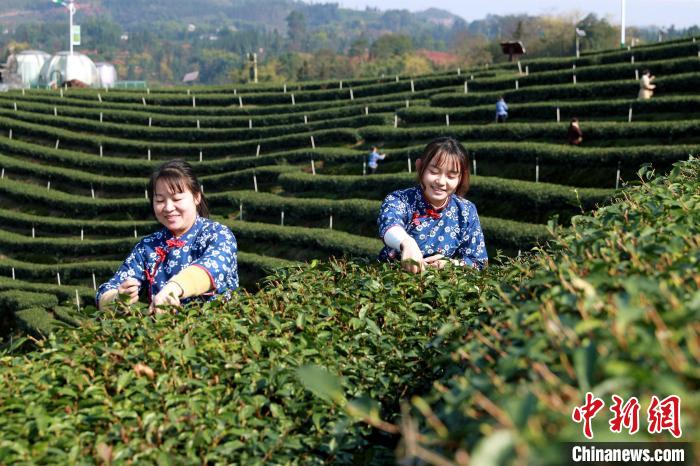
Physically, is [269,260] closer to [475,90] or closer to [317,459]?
[475,90]

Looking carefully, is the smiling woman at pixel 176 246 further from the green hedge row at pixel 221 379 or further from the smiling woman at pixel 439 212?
the smiling woman at pixel 439 212

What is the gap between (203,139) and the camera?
31.5 m

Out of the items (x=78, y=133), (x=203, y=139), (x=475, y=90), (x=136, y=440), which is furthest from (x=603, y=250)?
(x=78, y=133)

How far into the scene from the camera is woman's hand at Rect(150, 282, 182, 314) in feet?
11.3

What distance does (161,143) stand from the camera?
31.0 meters

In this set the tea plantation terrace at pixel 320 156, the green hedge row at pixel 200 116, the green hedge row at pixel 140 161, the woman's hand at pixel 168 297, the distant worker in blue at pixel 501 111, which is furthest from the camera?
the green hedge row at pixel 200 116

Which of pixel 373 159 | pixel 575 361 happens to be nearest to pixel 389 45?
pixel 373 159

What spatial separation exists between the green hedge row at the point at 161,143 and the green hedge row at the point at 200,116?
1.97m

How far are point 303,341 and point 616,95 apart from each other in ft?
70.0

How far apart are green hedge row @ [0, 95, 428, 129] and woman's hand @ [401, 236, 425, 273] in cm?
2353

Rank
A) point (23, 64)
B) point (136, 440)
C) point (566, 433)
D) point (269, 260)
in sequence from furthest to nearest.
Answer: point (23, 64)
point (269, 260)
point (136, 440)
point (566, 433)

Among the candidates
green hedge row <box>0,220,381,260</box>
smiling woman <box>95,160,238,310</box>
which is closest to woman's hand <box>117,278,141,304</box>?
smiling woman <box>95,160,238,310</box>

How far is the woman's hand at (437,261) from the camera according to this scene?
415 centimetres

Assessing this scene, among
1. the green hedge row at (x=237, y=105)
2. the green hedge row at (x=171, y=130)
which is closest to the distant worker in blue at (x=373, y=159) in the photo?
the green hedge row at (x=171, y=130)
